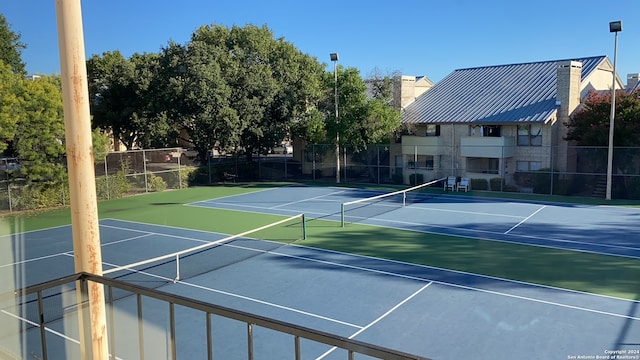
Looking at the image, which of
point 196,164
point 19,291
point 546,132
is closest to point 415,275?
point 19,291

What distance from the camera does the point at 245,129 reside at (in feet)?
116

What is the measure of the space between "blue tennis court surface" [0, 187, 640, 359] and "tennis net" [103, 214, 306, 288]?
173mm

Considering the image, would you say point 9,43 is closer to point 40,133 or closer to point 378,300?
point 378,300

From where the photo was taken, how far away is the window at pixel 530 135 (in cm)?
3161

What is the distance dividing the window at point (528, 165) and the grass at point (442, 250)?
15.6 m

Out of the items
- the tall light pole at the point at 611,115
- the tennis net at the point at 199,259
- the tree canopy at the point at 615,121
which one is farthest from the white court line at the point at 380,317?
the tree canopy at the point at 615,121

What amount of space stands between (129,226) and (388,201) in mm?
12680

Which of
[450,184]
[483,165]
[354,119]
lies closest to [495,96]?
[483,165]

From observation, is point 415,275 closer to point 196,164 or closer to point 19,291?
point 19,291

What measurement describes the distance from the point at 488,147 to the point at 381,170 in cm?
747

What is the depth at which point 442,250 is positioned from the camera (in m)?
16.4

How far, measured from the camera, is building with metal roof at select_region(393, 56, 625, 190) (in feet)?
103

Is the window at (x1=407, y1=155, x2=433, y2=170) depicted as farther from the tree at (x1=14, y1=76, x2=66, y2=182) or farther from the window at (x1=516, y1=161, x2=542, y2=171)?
the tree at (x1=14, y1=76, x2=66, y2=182)

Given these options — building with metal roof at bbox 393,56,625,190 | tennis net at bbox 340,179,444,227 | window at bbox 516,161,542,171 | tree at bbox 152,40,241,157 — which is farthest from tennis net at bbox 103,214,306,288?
window at bbox 516,161,542,171
